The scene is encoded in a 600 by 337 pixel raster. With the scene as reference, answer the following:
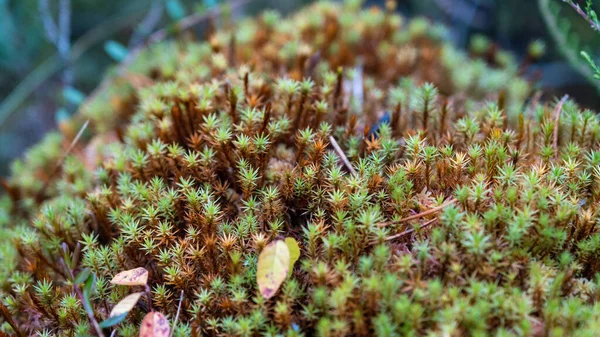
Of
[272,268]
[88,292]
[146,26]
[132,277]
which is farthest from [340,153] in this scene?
[146,26]

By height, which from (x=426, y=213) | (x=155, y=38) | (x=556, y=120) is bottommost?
(x=556, y=120)

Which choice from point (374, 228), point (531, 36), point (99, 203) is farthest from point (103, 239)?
point (531, 36)

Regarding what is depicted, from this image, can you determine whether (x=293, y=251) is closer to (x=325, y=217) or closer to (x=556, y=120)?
(x=325, y=217)

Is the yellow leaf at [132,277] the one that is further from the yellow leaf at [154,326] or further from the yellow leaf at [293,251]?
the yellow leaf at [293,251]

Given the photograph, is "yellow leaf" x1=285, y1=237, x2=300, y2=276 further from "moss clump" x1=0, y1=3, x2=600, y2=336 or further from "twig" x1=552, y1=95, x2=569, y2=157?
"twig" x1=552, y1=95, x2=569, y2=157

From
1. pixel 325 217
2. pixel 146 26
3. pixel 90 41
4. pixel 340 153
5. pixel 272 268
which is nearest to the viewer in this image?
pixel 272 268

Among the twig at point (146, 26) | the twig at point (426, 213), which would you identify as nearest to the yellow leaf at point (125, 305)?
the twig at point (426, 213)

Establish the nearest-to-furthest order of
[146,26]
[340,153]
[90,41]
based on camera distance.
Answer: [340,153]
[90,41]
[146,26]
